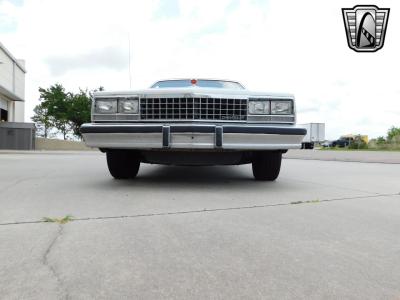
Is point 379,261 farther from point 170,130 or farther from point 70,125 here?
point 70,125

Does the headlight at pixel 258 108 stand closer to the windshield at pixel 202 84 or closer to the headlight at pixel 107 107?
the windshield at pixel 202 84

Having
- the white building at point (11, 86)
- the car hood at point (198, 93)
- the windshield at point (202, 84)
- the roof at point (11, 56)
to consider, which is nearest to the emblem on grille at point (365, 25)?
the windshield at point (202, 84)

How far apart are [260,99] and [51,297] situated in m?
3.17

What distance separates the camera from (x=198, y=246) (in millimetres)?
1986

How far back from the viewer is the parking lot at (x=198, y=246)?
4.83 ft

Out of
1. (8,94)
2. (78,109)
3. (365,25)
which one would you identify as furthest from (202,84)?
(78,109)

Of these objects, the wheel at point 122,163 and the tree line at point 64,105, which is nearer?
the wheel at point 122,163

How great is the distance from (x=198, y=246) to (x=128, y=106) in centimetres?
246

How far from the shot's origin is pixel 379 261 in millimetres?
1804

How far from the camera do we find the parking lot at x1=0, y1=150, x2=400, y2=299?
4.83 ft

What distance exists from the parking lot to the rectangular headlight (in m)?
1.00

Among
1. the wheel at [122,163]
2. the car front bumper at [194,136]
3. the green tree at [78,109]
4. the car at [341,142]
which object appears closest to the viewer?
the car front bumper at [194,136]

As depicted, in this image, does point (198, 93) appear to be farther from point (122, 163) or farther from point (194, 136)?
point (122, 163)

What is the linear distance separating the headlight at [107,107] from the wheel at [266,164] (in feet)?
5.87
